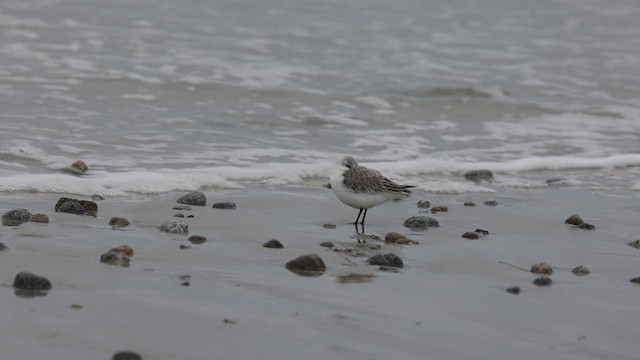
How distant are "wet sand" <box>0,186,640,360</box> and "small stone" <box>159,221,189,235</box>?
152 mm

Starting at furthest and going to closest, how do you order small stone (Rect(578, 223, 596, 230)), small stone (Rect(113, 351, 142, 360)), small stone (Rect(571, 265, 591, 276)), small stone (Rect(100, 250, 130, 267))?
small stone (Rect(578, 223, 596, 230)) < small stone (Rect(571, 265, 591, 276)) < small stone (Rect(100, 250, 130, 267)) < small stone (Rect(113, 351, 142, 360))

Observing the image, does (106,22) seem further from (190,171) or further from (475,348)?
(475,348)

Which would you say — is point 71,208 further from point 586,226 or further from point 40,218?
point 586,226

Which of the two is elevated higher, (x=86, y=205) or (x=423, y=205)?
(x=423, y=205)

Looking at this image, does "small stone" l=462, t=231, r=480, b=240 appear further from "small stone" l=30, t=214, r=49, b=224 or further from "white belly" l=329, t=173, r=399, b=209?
"small stone" l=30, t=214, r=49, b=224

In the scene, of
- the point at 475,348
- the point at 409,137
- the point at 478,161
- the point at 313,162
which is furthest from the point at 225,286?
the point at 409,137

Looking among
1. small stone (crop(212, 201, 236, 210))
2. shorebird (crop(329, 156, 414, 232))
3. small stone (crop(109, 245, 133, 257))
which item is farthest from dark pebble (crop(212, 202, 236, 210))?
small stone (crop(109, 245, 133, 257))

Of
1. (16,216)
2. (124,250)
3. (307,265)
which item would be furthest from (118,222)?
(307,265)

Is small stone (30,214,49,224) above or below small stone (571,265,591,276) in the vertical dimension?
above

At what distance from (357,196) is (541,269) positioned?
172 cm

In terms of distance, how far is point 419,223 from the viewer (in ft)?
28.1

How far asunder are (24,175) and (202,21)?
15299 mm

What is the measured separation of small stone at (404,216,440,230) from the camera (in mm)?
8547

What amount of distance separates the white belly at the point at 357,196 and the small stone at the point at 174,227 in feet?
4.22
